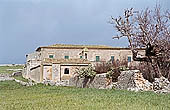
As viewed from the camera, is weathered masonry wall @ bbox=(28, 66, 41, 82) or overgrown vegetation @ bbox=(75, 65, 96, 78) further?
weathered masonry wall @ bbox=(28, 66, 41, 82)

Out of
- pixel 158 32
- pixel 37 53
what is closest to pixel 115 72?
pixel 158 32

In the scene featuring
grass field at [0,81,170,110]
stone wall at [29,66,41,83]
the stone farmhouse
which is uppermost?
the stone farmhouse

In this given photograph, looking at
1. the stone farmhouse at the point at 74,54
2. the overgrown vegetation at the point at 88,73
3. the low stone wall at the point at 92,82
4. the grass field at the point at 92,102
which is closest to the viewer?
the grass field at the point at 92,102

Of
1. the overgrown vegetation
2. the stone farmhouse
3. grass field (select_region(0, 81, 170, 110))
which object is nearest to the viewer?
grass field (select_region(0, 81, 170, 110))

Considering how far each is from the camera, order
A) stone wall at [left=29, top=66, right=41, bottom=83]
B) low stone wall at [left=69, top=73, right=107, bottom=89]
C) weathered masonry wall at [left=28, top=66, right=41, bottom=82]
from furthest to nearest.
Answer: weathered masonry wall at [left=28, top=66, right=41, bottom=82] < stone wall at [left=29, top=66, right=41, bottom=83] < low stone wall at [left=69, top=73, right=107, bottom=89]

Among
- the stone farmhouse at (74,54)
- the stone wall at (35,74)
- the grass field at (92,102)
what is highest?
the stone farmhouse at (74,54)

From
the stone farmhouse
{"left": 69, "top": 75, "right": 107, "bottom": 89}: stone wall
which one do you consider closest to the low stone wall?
{"left": 69, "top": 75, "right": 107, "bottom": 89}: stone wall

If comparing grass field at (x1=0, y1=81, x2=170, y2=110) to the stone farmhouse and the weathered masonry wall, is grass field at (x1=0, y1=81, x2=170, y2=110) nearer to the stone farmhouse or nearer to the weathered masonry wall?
the weathered masonry wall

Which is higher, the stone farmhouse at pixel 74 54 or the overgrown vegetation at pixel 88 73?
the stone farmhouse at pixel 74 54

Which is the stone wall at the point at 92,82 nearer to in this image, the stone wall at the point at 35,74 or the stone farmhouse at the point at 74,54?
the stone wall at the point at 35,74

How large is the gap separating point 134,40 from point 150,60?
7.41 feet

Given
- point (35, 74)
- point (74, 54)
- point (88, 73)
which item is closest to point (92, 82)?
point (88, 73)

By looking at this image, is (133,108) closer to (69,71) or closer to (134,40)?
(134,40)

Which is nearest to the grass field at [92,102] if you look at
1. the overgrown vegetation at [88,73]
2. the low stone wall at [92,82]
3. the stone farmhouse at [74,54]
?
the low stone wall at [92,82]
